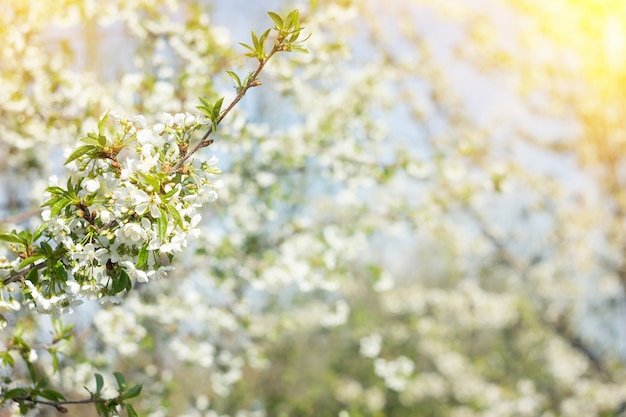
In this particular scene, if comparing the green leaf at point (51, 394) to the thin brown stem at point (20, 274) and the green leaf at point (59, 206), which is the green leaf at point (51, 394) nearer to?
the thin brown stem at point (20, 274)

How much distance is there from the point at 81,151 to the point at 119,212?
0.67 feet

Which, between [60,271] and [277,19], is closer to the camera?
[60,271]

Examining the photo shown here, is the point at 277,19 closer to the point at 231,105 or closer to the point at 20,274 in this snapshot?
the point at 231,105

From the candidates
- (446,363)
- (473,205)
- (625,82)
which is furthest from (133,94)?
(446,363)

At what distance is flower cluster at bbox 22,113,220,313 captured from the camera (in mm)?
1580

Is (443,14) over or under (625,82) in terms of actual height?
over

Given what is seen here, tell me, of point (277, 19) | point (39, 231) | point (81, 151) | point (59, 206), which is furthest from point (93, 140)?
point (277, 19)

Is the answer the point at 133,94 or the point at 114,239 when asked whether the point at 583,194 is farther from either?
the point at 114,239

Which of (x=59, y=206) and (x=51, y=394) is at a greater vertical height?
(x=59, y=206)

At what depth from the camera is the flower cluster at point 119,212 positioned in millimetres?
1580

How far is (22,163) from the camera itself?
4879mm

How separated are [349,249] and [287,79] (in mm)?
1586

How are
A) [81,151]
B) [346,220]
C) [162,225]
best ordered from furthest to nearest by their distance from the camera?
[346,220], [81,151], [162,225]

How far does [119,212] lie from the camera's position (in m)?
1.59
